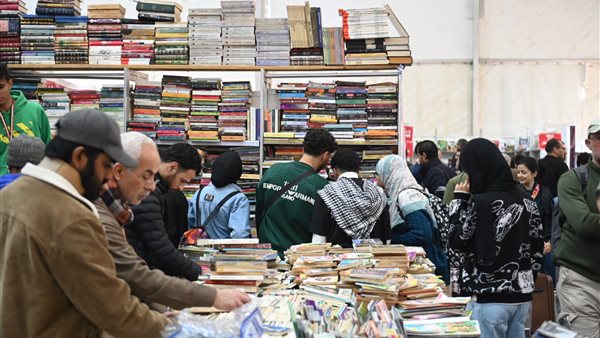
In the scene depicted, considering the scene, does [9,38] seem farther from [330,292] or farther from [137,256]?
[137,256]

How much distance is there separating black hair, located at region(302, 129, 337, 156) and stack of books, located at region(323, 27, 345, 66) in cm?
176

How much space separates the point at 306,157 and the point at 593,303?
1996 millimetres

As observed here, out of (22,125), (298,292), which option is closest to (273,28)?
(22,125)

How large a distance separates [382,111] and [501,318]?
9.51ft

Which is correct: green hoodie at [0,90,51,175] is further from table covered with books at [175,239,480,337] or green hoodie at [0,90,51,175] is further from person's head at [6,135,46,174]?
table covered with books at [175,239,480,337]

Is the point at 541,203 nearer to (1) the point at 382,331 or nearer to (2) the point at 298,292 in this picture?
(2) the point at 298,292

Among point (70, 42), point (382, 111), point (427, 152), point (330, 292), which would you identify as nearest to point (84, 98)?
point (70, 42)

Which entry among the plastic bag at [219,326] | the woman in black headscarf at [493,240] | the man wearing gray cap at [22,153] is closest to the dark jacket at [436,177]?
the woman in black headscarf at [493,240]

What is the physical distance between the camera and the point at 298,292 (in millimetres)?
3303

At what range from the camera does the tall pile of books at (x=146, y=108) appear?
6293 mm

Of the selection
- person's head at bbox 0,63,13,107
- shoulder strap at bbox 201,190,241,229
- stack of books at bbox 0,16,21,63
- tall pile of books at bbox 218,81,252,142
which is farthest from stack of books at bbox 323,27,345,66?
stack of books at bbox 0,16,21,63

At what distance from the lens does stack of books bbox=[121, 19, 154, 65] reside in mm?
6301

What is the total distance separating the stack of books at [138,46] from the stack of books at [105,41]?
56 millimetres

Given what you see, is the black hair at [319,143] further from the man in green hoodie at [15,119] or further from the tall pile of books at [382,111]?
the man in green hoodie at [15,119]
